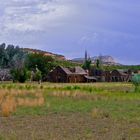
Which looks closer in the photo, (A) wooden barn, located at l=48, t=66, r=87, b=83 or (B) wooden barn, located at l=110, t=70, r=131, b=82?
(A) wooden barn, located at l=48, t=66, r=87, b=83

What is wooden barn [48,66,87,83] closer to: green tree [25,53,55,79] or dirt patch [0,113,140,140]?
green tree [25,53,55,79]

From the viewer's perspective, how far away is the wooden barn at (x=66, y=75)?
458 ft

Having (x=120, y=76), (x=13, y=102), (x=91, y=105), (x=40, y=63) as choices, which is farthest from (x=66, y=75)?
(x=13, y=102)

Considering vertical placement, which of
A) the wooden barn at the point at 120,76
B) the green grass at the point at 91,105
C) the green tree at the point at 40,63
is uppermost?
the green tree at the point at 40,63

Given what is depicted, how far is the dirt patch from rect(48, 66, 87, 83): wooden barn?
113 metres

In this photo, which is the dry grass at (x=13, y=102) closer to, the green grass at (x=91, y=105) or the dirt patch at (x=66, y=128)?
the green grass at (x=91, y=105)

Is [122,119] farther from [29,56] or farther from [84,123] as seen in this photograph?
[29,56]

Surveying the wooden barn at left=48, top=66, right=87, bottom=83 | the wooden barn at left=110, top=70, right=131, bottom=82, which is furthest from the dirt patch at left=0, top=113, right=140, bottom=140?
the wooden barn at left=110, top=70, right=131, bottom=82

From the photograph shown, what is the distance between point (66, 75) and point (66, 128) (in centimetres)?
12085

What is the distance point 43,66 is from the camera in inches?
5886

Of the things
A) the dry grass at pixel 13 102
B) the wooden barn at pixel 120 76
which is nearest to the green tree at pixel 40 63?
the wooden barn at pixel 120 76

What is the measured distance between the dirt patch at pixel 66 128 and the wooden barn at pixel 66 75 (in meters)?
113

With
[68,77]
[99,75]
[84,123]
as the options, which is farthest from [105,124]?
[99,75]

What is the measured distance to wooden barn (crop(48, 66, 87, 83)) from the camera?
139500 millimetres
